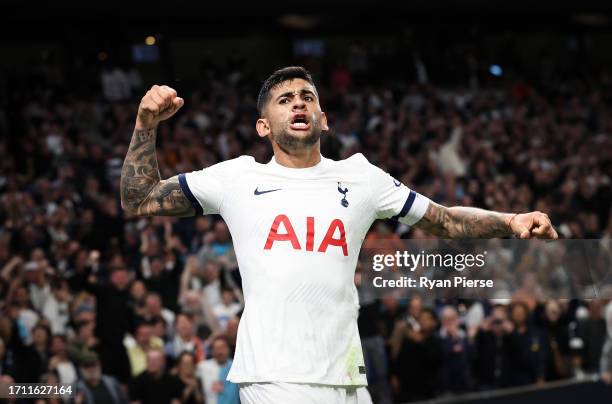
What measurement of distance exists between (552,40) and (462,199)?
13.9 metres

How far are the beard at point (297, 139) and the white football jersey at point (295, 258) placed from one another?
0.35ft

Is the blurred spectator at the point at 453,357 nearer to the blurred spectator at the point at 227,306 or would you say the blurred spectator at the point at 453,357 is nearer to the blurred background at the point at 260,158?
the blurred background at the point at 260,158

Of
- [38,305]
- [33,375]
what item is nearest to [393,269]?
[33,375]

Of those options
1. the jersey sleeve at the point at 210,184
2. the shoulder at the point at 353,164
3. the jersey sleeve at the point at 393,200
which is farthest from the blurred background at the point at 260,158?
the jersey sleeve at the point at 210,184

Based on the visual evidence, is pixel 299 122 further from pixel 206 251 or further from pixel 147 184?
pixel 206 251

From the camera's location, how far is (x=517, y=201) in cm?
1820

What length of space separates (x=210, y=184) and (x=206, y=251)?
29.6 ft

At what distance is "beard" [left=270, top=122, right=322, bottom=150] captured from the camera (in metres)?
5.14

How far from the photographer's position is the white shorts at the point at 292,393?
4.77m

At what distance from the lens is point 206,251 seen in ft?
46.3

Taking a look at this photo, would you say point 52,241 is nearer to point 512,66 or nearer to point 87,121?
point 87,121

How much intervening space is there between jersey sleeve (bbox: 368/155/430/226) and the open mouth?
39 cm

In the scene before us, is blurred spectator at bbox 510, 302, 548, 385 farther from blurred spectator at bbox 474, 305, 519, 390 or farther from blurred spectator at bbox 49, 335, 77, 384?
blurred spectator at bbox 49, 335, 77, 384

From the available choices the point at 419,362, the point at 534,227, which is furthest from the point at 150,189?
the point at 419,362
